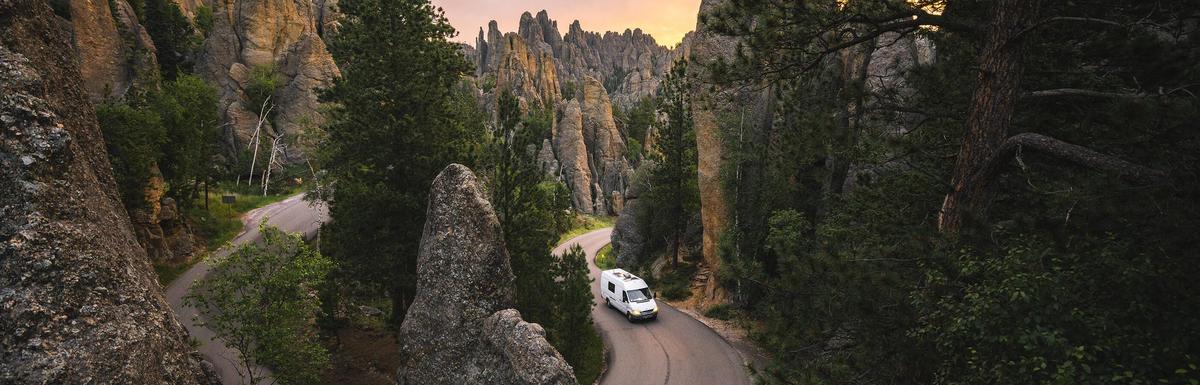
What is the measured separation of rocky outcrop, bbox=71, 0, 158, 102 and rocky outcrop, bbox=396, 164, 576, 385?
100ft

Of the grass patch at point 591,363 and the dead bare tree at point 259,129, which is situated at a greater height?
the dead bare tree at point 259,129

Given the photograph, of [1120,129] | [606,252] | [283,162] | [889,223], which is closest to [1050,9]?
[1120,129]

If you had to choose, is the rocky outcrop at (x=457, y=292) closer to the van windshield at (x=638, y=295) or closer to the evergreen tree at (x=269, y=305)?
the evergreen tree at (x=269, y=305)

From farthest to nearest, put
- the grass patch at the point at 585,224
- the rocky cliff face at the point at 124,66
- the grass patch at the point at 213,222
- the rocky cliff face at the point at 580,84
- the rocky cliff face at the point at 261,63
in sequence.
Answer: the rocky cliff face at the point at 580,84 < the grass patch at the point at 585,224 < the rocky cliff face at the point at 261,63 < the grass patch at the point at 213,222 < the rocky cliff face at the point at 124,66

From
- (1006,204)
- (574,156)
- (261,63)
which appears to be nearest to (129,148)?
(261,63)

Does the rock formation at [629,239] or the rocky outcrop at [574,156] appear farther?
the rocky outcrop at [574,156]

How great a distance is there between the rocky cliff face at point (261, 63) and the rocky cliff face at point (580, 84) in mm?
20774

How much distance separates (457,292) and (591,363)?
8445mm

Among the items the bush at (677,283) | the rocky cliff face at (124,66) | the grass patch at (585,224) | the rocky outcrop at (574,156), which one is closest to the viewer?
the rocky cliff face at (124,66)

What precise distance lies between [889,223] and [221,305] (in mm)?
13253

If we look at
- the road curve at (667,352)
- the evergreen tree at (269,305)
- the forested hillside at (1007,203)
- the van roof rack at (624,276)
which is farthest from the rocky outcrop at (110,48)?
the forested hillside at (1007,203)

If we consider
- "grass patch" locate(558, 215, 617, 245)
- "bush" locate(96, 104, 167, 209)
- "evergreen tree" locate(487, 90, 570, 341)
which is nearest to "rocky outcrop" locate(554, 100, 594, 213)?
"grass patch" locate(558, 215, 617, 245)

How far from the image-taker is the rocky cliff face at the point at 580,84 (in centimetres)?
6016

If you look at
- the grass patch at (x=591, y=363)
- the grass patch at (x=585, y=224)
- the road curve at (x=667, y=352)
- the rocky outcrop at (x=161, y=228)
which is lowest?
the grass patch at (x=585, y=224)
